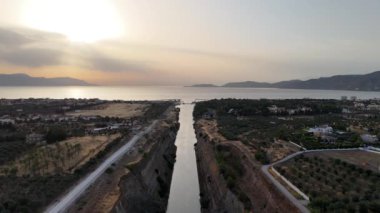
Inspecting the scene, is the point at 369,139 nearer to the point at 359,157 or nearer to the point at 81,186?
the point at 359,157

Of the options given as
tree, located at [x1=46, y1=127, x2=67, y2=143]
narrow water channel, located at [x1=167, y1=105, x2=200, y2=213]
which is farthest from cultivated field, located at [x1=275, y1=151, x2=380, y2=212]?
tree, located at [x1=46, y1=127, x2=67, y2=143]

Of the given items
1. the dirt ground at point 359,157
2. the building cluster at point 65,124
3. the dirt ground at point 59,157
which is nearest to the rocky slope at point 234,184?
the dirt ground at point 359,157

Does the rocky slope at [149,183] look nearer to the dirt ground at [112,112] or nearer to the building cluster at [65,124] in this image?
the building cluster at [65,124]

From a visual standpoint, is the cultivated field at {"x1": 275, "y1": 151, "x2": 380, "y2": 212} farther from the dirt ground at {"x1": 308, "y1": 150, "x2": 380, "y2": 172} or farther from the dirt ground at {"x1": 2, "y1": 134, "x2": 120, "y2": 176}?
the dirt ground at {"x1": 2, "y1": 134, "x2": 120, "y2": 176}

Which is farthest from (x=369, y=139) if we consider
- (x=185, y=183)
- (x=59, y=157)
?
(x=59, y=157)

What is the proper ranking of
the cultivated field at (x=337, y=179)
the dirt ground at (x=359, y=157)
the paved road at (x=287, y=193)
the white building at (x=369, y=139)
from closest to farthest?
the cultivated field at (x=337, y=179)
the paved road at (x=287, y=193)
the dirt ground at (x=359, y=157)
the white building at (x=369, y=139)

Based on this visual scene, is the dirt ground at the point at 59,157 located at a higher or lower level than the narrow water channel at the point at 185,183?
higher

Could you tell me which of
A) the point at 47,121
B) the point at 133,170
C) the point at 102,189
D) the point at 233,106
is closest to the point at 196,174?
the point at 133,170
